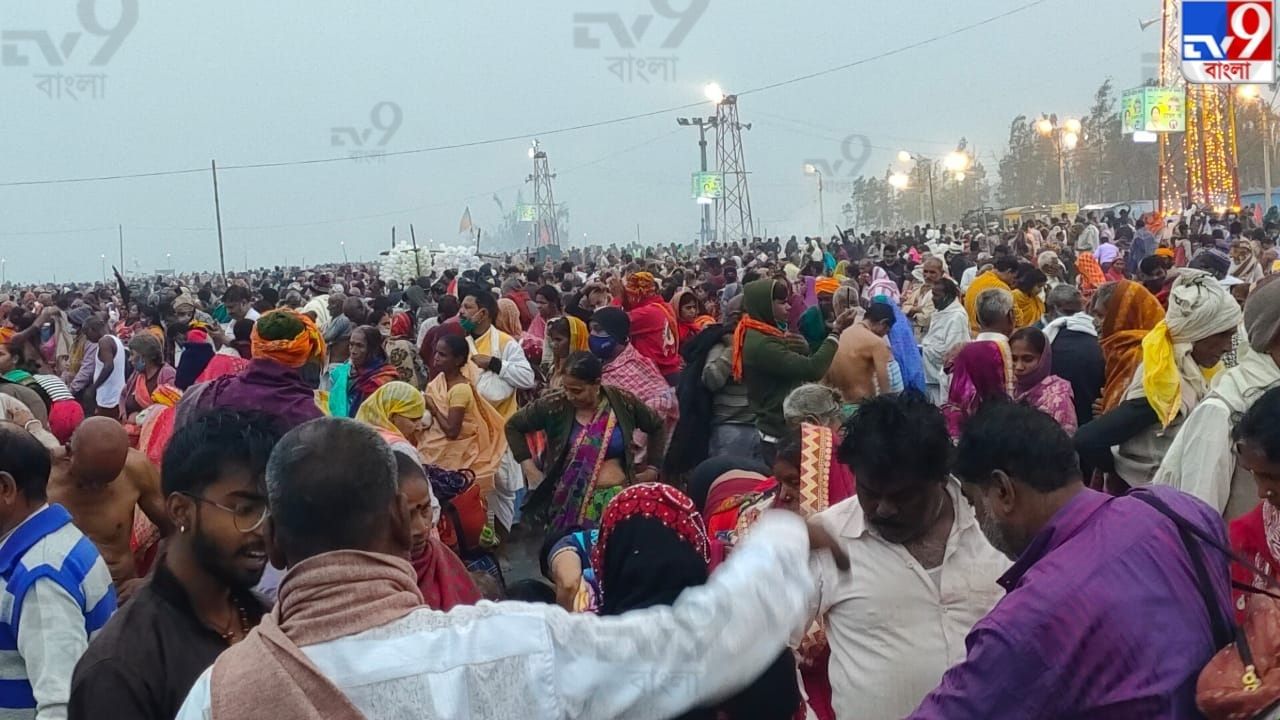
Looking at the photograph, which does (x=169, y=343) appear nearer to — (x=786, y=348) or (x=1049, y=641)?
(x=786, y=348)

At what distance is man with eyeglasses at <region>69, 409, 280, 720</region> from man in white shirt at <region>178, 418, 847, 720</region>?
46cm

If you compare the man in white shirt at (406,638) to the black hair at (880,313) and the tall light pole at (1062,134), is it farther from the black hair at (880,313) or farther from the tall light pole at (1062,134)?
the tall light pole at (1062,134)

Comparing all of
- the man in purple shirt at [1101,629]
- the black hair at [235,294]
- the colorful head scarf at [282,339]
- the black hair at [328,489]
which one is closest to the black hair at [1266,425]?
the man in purple shirt at [1101,629]

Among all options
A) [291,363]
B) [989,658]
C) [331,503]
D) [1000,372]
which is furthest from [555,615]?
[1000,372]

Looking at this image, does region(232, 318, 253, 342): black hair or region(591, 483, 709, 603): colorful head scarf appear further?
region(232, 318, 253, 342): black hair

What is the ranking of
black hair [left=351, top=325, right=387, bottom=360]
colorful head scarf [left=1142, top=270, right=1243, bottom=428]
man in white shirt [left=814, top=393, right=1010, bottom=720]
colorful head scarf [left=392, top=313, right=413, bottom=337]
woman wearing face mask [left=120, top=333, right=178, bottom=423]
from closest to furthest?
man in white shirt [left=814, top=393, right=1010, bottom=720]
colorful head scarf [left=1142, top=270, right=1243, bottom=428]
black hair [left=351, top=325, right=387, bottom=360]
woman wearing face mask [left=120, top=333, right=178, bottom=423]
colorful head scarf [left=392, top=313, right=413, bottom=337]

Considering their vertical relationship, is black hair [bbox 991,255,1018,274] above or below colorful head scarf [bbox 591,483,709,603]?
above

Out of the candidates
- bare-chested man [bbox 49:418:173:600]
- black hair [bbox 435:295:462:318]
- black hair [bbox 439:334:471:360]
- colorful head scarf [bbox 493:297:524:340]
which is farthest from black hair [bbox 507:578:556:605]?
colorful head scarf [bbox 493:297:524:340]

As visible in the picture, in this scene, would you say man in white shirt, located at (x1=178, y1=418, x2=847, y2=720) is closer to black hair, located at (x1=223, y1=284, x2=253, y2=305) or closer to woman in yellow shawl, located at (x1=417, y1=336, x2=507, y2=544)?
woman in yellow shawl, located at (x1=417, y1=336, x2=507, y2=544)

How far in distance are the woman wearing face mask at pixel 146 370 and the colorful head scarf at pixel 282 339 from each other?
4040 mm

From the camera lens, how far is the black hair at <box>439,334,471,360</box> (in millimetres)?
6797

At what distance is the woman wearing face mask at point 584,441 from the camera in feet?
19.0

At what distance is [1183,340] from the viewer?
4.94 m

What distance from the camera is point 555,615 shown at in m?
1.92
